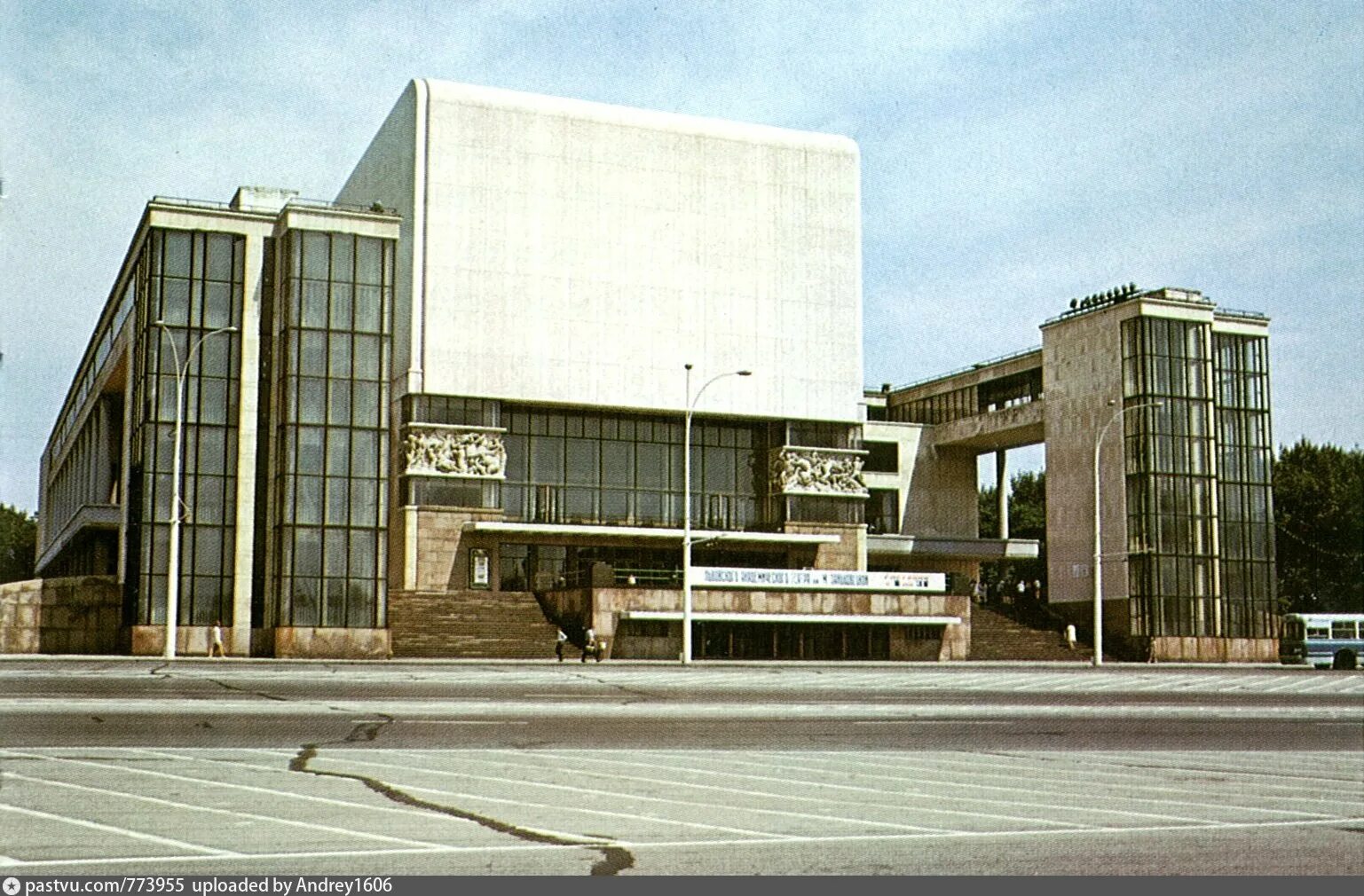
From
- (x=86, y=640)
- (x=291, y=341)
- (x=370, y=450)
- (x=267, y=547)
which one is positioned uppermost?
(x=291, y=341)

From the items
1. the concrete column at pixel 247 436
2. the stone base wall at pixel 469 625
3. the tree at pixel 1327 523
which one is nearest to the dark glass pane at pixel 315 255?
the concrete column at pixel 247 436

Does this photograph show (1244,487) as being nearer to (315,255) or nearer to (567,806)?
(315,255)

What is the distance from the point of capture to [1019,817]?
36.6 feet

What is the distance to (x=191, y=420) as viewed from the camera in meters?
56.7

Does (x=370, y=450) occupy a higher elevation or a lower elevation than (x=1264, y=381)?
lower

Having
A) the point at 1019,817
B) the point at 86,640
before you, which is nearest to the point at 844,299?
the point at 86,640

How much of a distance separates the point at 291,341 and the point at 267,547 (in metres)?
7.97

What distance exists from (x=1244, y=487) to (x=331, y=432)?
135ft

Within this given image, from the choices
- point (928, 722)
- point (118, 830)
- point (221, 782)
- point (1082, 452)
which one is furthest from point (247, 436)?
point (118, 830)

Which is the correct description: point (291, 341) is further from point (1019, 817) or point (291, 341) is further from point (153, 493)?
point (1019, 817)

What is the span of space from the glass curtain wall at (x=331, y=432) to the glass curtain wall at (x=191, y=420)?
2032mm

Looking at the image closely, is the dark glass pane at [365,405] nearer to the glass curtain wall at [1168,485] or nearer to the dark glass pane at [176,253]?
the dark glass pane at [176,253]

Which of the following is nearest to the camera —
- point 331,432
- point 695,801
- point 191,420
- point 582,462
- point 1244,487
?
point 695,801

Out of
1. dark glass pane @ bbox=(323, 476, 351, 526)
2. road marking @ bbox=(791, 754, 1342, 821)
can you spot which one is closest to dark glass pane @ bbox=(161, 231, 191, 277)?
dark glass pane @ bbox=(323, 476, 351, 526)
